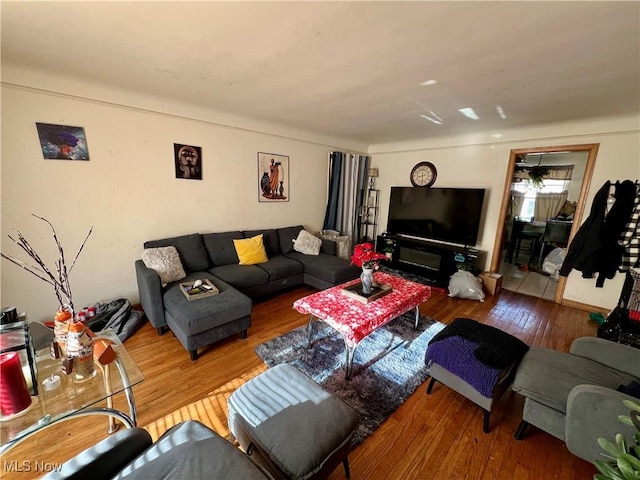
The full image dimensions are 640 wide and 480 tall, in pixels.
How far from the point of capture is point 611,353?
154cm

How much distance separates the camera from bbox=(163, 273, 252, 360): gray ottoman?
2.01 meters

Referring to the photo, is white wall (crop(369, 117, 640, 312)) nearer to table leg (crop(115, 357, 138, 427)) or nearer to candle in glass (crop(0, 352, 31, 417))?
table leg (crop(115, 357, 138, 427))

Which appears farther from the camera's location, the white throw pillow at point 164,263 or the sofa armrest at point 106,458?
the white throw pillow at point 164,263

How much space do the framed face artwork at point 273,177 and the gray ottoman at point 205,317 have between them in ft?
6.03

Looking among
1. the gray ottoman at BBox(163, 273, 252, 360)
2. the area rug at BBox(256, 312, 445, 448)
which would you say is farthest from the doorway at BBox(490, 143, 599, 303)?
the gray ottoman at BBox(163, 273, 252, 360)

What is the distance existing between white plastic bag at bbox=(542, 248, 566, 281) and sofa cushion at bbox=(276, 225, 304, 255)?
14.3 feet

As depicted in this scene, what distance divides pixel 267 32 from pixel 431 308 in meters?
3.10

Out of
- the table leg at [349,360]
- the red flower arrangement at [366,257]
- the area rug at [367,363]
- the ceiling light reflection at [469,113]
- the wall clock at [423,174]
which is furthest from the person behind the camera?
the wall clock at [423,174]

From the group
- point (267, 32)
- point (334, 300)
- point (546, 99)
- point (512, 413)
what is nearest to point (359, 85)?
point (267, 32)

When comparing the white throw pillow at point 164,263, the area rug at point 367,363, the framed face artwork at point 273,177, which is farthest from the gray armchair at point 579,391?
the framed face artwork at point 273,177

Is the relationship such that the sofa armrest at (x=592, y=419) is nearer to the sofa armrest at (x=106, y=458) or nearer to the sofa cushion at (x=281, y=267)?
the sofa armrest at (x=106, y=458)

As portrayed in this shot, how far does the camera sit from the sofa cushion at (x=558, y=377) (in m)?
1.35

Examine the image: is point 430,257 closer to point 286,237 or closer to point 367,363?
point 286,237

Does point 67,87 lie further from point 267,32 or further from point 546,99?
point 546,99
